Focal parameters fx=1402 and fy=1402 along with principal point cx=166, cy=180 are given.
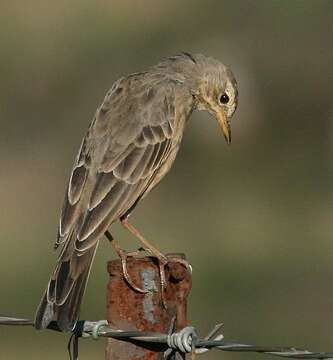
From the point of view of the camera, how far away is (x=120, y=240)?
15.5 metres

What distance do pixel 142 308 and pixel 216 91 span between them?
12.2ft

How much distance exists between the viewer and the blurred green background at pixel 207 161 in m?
13.8

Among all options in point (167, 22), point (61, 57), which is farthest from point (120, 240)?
point (167, 22)

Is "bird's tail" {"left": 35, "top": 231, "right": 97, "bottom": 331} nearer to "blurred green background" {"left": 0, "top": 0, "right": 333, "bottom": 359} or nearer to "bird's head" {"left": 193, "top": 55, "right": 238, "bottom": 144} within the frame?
"bird's head" {"left": 193, "top": 55, "right": 238, "bottom": 144}

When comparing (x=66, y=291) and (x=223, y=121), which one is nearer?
(x=66, y=291)

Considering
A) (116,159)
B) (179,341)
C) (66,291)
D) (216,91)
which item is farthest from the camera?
(216,91)

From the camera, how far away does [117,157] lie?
8180mm

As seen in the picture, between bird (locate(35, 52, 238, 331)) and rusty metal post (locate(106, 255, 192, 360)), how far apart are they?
1.41 feet

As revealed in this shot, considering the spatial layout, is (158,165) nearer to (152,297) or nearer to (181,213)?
(152,297)

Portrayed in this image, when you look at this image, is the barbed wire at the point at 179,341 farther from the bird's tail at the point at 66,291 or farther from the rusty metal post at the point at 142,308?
the bird's tail at the point at 66,291

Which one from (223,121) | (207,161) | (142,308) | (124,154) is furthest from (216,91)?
(207,161)

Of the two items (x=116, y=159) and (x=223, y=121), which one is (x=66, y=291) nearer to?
(x=116, y=159)

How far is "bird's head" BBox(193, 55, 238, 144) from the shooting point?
9.49 meters

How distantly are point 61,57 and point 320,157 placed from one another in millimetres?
5879
